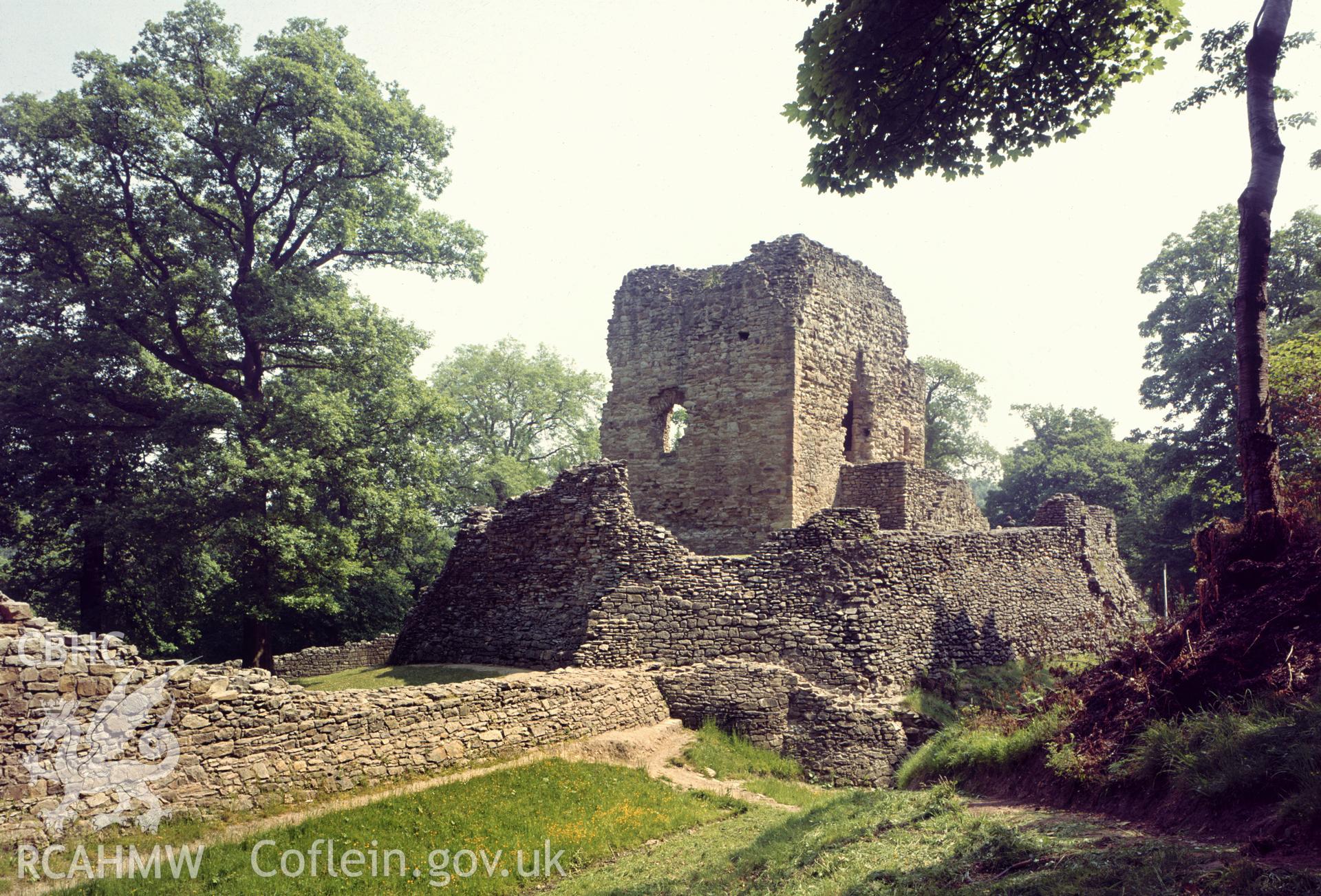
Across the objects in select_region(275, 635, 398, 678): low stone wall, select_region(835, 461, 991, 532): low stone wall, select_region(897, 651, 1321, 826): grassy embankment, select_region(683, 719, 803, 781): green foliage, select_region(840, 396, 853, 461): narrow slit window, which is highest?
select_region(840, 396, 853, 461): narrow slit window

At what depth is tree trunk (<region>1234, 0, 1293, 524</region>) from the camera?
26.3ft

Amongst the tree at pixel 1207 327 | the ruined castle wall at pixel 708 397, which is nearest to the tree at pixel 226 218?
the ruined castle wall at pixel 708 397

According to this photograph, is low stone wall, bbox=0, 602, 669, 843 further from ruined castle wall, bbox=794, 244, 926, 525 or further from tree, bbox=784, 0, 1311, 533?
ruined castle wall, bbox=794, 244, 926, 525

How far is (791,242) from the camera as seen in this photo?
1834 cm

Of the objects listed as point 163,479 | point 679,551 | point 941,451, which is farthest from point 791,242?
point 941,451

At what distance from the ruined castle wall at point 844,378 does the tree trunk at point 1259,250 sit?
9.63 metres

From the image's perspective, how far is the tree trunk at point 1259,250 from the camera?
8.03 meters

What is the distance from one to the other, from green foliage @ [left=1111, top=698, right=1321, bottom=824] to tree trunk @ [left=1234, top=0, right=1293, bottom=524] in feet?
9.65

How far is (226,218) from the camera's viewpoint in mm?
20188

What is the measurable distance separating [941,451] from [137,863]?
1637 inches

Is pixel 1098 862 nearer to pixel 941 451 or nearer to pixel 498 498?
pixel 498 498

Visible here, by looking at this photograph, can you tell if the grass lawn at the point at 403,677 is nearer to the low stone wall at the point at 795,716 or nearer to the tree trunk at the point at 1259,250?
the low stone wall at the point at 795,716

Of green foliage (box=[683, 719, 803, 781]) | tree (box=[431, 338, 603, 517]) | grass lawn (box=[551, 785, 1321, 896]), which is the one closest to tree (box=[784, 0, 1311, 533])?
grass lawn (box=[551, 785, 1321, 896])

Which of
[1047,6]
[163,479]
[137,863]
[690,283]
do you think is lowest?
[137,863]
